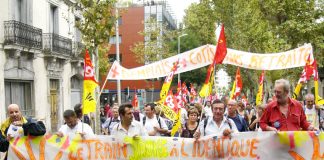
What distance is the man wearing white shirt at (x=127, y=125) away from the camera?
23.0 feet

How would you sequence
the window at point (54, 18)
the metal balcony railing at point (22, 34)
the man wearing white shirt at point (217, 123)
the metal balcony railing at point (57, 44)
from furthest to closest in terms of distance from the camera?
the window at point (54, 18) < the metal balcony railing at point (57, 44) < the metal balcony railing at point (22, 34) < the man wearing white shirt at point (217, 123)

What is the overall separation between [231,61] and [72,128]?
3.91 m

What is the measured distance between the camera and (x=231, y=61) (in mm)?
10148

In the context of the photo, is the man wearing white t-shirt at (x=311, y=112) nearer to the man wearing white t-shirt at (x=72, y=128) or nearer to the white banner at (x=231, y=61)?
the white banner at (x=231, y=61)

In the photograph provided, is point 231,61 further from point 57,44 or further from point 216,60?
point 57,44

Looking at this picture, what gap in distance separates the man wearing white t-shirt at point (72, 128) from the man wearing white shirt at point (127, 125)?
0.46 m

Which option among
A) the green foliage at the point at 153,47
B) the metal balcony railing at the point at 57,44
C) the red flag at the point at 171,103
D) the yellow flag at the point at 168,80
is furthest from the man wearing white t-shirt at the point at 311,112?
the green foliage at the point at 153,47

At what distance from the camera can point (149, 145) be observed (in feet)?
23.7

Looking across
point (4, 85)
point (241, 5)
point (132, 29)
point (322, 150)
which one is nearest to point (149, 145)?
point (322, 150)

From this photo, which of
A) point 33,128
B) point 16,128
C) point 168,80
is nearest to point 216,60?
point 33,128

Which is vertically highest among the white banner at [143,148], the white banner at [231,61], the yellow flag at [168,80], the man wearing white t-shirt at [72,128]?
the white banner at [231,61]

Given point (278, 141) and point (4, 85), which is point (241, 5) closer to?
point (4, 85)

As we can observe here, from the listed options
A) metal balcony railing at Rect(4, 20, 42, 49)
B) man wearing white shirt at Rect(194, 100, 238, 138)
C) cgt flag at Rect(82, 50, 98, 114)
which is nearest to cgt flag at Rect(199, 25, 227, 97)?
man wearing white shirt at Rect(194, 100, 238, 138)

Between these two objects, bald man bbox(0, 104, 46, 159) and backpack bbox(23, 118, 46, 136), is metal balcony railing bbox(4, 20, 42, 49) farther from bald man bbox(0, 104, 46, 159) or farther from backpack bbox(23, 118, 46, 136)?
backpack bbox(23, 118, 46, 136)
